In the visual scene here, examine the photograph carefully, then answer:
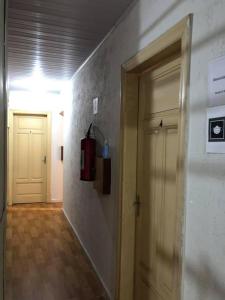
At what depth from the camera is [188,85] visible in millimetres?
1337

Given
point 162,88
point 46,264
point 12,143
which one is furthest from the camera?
point 12,143

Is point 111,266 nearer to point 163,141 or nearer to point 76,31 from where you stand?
point 163,141

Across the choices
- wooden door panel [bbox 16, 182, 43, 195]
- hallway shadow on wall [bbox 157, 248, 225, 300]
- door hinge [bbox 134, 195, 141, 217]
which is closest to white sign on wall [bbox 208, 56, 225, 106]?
hallway shadow on wall [bbox 157, 248, 225, 300]

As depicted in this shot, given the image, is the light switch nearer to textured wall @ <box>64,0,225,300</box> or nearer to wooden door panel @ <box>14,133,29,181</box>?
textured wall @ <box>64,0,225,300</box>

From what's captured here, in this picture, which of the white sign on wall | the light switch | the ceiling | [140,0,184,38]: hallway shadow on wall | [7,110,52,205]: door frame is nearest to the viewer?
the white sign on wall

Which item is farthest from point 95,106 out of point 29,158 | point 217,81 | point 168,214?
point 29,158

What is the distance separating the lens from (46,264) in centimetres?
322

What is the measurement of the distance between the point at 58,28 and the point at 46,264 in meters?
2.53

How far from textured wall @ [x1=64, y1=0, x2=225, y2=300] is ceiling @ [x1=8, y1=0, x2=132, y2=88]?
0.14 metres

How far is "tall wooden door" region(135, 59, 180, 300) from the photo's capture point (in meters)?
1.73

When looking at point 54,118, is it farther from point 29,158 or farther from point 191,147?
point 191,147

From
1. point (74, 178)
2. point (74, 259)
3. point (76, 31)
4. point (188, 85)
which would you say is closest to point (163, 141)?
point (188, 85)

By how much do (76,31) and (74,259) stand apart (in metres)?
2.55

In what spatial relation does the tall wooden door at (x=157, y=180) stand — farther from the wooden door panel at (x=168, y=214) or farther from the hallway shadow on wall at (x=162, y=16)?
the hallway shadow on wall at (x=162, y=16)
